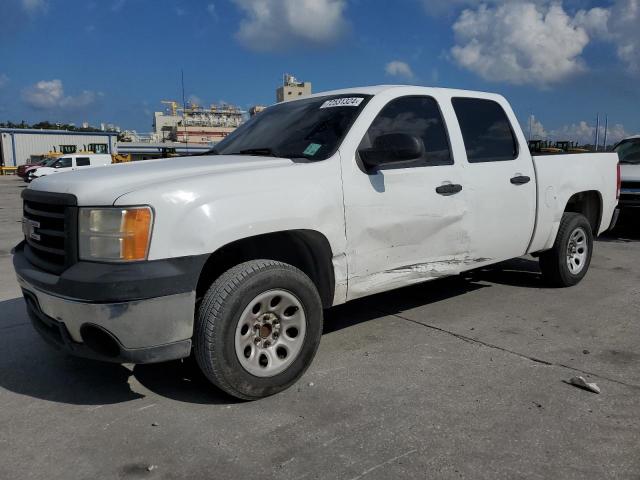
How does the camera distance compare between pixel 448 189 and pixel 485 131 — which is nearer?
pixel 448 189

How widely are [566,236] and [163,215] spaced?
4335mm

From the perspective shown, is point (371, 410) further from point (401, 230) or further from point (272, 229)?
point (401, 230)

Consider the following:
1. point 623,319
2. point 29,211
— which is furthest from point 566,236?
point 29,211

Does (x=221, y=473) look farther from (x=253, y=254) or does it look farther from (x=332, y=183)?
(x=332, y=183)

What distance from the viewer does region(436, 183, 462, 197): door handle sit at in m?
4.12

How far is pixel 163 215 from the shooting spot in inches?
111

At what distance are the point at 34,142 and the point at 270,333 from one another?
215ft

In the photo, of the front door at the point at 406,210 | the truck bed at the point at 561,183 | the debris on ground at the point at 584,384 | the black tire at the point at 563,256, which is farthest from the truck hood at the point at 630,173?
the debris on ground at the point at 584,384

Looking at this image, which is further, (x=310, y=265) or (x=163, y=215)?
(x=310, y=265)

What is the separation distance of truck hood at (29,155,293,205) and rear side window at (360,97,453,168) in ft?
2.95

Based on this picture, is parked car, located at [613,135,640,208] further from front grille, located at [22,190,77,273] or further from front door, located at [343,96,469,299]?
front grille, located at [22,190,77,273]

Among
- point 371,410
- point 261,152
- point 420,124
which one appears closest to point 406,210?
point 420,124

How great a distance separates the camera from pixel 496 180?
15.2 ft

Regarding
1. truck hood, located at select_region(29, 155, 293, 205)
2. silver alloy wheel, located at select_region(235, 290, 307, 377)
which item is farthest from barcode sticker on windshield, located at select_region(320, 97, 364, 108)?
silver alloy wheel, located at select_region(235, 290, 307, 377)
